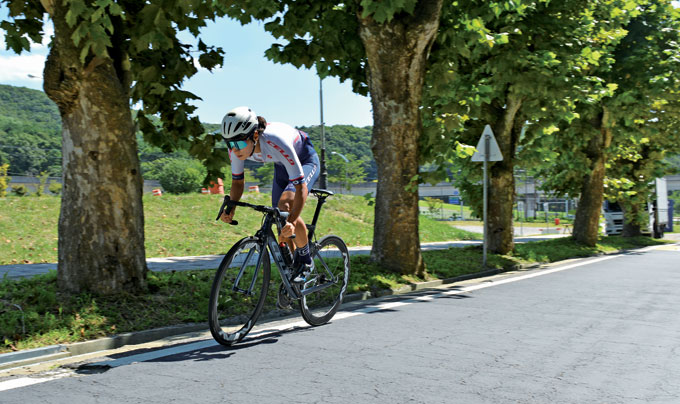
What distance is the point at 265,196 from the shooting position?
24141 mm

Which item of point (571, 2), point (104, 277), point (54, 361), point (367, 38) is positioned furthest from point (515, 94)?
point (54, 361)

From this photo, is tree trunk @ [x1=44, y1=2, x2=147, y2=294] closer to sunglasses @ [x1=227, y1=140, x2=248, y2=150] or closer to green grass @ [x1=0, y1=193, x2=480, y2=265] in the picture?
sunglasses @ [x1=227, y1=140, x2=248, y2=150]

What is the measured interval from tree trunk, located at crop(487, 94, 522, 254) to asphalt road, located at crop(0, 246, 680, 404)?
7.47 metres

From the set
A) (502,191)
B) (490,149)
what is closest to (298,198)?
(490,149)

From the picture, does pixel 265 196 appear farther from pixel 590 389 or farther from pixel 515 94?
pixel 590 389

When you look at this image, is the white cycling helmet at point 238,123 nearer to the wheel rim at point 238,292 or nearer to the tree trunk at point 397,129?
the wheel rim at point 238,292

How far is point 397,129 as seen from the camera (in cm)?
1070

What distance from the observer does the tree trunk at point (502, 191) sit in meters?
15.4

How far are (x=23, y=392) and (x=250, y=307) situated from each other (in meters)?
2.26

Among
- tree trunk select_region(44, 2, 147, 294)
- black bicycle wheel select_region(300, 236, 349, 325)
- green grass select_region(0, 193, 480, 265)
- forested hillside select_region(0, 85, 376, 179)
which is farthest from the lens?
forested hillside select_region(0, 85, 376, 179)

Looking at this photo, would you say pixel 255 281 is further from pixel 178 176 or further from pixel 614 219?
pixel 178 176

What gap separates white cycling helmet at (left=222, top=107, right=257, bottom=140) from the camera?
525cm

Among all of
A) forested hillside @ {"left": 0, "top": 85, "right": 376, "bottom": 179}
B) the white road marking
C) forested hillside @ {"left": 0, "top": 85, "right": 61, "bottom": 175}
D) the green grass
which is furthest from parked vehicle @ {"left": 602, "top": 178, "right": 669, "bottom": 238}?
forested hillside @ {"left": 0, "top": 85, "right": 61, "bottom": 175}

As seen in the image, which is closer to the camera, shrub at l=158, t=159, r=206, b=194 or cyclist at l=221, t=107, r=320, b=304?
cyclist at l=221, t=107, r=320, b=304
